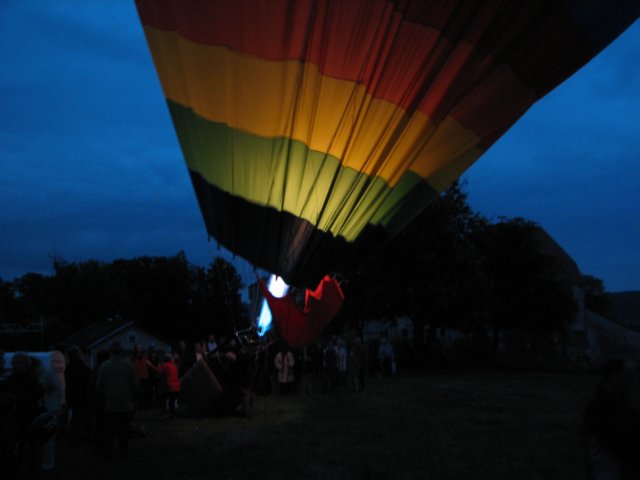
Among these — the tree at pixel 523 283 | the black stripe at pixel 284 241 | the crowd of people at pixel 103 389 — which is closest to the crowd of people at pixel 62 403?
the crowd of people at pixel 103 389

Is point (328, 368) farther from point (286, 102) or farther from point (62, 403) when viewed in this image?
point (286, 102)

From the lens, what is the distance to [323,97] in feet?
26.3

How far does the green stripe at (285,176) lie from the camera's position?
26.7ft

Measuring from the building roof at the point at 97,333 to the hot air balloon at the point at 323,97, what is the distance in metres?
26.6

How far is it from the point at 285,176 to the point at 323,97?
0.96m

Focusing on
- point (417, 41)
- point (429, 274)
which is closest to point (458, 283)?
point (429, 274)

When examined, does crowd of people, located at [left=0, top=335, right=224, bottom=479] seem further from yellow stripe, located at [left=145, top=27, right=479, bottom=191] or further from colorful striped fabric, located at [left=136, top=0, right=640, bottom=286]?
yellow stripe, located at [left=145, top=27, right=479, bottom=191]

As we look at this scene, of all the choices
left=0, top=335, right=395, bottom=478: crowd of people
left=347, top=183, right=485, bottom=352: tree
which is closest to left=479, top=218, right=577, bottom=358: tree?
left=347, top=183, right=485, bottom=352: tree

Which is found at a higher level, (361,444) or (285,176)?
(285,176)

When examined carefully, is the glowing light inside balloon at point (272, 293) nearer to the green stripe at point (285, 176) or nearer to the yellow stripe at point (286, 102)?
the green stripe at point (285, 176)

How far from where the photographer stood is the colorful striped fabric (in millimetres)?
7910

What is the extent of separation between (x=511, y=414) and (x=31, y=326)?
32.1 m

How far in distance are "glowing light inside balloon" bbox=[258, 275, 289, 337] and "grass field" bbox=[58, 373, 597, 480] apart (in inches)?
60.4

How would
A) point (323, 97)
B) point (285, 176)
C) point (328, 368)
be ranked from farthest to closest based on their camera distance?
point (328, 368) < point (285, 176) < point (323, 97)
